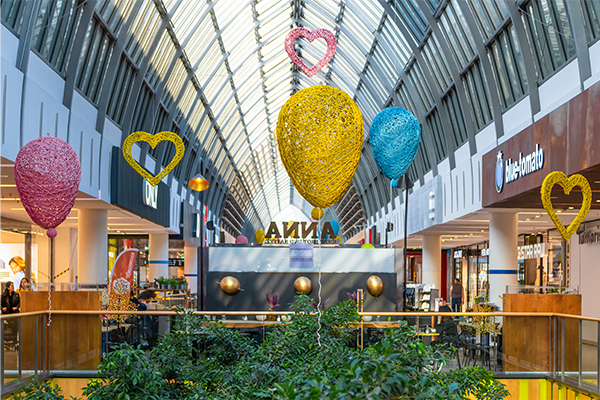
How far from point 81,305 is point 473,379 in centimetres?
565

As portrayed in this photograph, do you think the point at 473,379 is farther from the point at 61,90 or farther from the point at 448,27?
the point at 448,27

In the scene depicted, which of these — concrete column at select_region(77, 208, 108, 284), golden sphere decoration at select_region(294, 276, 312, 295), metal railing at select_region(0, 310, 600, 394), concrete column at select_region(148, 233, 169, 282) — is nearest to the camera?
metal railing at select_region(0, 310, 600, 394)

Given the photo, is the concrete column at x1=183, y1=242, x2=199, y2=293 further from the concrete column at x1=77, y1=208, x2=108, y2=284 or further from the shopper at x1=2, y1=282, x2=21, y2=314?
the shopper at x1=2, y1=282, x2=21, y2=314

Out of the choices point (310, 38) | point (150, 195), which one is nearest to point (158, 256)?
point (150, 195)

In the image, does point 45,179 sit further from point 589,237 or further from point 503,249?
point 589,237

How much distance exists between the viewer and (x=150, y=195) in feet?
60.5

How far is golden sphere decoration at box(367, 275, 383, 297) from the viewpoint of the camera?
12305mm

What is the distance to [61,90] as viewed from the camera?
472 inches

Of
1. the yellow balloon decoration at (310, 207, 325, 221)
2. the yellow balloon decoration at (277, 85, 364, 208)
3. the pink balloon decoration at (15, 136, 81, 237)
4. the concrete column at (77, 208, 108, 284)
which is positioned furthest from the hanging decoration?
the yellow balloon decoration at (277, 85, 364, 208)

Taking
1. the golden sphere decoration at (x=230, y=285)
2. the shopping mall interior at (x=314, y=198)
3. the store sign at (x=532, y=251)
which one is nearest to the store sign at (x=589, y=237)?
the shopping mall interior at (x=314, y=198)

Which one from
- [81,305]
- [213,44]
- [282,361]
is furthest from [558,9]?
[213,44]

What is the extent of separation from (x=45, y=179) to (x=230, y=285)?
5.68 metres

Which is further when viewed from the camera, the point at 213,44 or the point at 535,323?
the point at 213,44

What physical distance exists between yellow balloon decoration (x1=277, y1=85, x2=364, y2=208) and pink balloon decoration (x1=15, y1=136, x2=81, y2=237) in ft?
9.70
